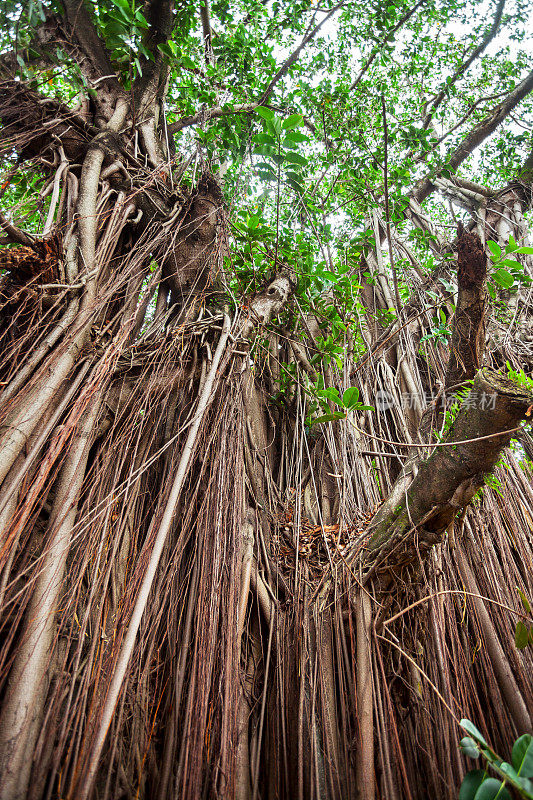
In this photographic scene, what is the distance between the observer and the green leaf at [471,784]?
94 centimetres

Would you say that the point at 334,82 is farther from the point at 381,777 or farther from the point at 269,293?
the point at 381,777

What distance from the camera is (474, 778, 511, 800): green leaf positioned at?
2.92 ft

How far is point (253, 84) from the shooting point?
2.51m

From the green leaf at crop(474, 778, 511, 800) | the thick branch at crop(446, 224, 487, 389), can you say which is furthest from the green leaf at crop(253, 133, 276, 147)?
the green leaf at crop(474, 778, 511, 800)

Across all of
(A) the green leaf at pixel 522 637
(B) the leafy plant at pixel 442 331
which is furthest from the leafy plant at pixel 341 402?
(A) the green leaf at pixel 522 637

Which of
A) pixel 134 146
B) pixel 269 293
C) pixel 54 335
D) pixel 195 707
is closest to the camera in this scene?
pixel 195 707

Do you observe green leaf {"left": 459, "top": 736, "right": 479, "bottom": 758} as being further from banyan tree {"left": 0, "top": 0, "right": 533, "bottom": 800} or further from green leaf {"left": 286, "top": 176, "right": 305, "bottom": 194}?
green leaf {"left": 286, "top": 176, "right": 305, "bottom": 194}

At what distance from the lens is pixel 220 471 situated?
58.9 inches

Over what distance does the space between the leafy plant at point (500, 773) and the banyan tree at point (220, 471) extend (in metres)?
0.29

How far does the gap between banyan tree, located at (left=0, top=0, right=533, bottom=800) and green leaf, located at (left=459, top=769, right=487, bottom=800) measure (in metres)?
0.28

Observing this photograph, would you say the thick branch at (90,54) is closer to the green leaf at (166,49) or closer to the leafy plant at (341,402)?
the green leaf at (166,49)

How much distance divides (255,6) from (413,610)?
3219 mm

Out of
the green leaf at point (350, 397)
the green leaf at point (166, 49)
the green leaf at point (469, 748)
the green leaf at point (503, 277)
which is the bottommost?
the green leaf at point (469, 748)

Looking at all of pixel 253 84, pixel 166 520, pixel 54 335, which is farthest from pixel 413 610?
pixel 253 84
